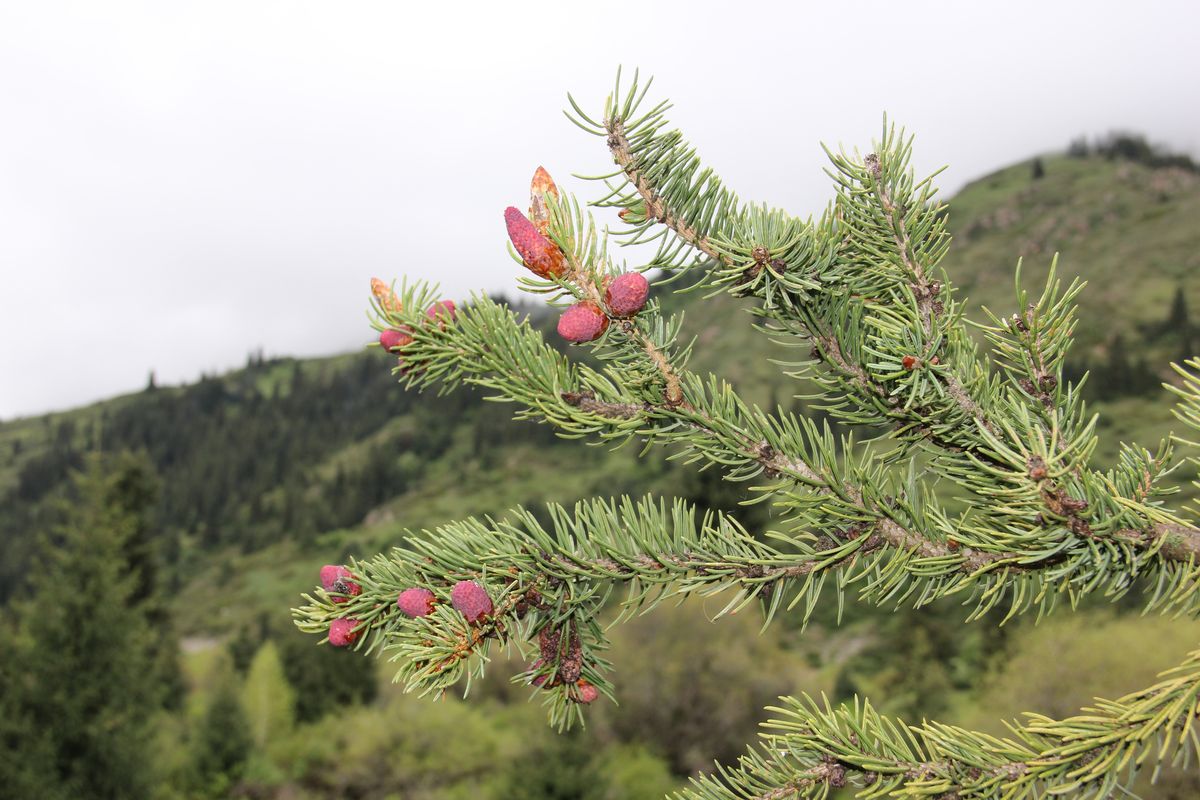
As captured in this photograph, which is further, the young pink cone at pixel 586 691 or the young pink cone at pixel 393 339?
the young pink cone at pixel 393 339

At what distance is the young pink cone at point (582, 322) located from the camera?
1854mm

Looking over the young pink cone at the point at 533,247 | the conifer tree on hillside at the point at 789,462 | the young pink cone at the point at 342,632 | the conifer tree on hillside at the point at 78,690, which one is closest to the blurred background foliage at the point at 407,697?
the conifer tree on hillside at the point at 78,690

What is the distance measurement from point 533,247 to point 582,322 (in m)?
0.23

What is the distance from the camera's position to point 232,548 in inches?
7160

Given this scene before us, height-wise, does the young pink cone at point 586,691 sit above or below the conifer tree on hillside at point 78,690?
above

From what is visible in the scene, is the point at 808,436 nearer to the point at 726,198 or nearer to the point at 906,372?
the point at 906,372

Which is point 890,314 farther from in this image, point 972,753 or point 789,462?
point 972,753

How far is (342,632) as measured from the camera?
1.97m

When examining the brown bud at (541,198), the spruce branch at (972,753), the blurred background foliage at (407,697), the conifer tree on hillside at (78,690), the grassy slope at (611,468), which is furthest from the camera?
the grassy slope at (611,468)

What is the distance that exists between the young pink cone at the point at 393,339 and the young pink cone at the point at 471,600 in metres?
0.78

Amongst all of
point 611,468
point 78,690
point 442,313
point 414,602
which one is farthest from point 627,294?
point 611,468

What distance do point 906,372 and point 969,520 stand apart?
49 centimetres

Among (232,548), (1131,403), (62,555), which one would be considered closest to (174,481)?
(232,548)

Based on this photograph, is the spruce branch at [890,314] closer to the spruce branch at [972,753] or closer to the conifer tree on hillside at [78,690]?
the spruce branch at [972,753]
